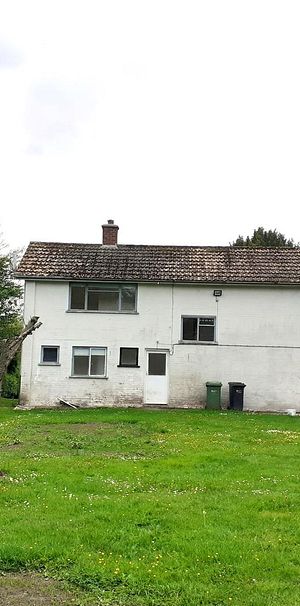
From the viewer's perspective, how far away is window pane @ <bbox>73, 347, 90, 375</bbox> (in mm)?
27875

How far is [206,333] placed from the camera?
2808 cm

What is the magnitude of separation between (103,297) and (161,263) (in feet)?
10.4

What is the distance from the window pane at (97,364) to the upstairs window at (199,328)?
384 centimetres

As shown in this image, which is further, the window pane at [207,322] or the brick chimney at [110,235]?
the brick chimney at [110,235]

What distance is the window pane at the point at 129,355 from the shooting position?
2789 centimetres

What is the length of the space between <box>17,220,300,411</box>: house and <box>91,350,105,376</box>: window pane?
0.05m

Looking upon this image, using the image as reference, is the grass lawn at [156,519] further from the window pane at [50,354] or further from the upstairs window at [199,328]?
the upstairs window at [199,328]

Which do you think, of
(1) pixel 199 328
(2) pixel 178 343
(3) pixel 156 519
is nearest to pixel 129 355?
(2) pixel 178 343

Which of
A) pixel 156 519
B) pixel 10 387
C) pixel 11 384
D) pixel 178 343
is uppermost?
pixel 178 343

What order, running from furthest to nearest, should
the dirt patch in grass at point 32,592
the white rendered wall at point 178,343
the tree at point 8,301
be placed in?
the tree at point 8,301 < the white rendered wall at point 178,343 < the dirt patch in grass at point 32,592

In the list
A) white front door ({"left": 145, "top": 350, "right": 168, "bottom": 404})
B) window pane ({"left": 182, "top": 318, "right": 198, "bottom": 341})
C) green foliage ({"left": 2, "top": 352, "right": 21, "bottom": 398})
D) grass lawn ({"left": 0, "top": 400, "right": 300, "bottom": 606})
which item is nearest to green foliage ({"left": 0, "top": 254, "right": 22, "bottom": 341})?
green foliage ({"left": 2, "top": 352, "right": 21, "bottom": 398})

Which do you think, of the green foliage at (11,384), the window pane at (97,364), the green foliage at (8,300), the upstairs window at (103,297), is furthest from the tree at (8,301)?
the window pane at (97,364)

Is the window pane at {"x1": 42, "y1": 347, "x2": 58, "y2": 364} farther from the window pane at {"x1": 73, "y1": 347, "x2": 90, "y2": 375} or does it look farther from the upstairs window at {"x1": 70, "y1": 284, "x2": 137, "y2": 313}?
the upstairs window at {"x1": 70, "y1": 284, "x2": 137, "y2": 313}

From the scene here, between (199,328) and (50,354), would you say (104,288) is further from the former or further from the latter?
(199,328)
